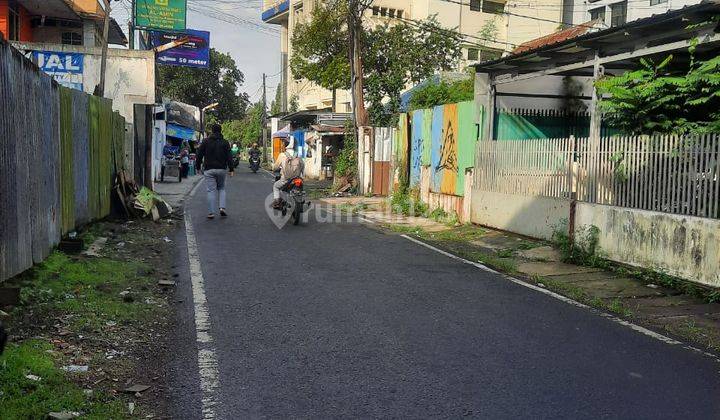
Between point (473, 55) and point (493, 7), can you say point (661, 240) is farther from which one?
point (493, 7)

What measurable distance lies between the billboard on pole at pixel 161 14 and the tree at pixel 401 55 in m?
8.49

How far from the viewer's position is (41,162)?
26.5 ft

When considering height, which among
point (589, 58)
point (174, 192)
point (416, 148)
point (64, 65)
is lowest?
point (174, 192)

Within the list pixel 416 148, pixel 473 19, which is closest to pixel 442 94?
pixel 416 148

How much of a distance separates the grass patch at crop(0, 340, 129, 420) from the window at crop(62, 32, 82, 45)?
29.2m

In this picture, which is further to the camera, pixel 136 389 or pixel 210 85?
pixel 210 85

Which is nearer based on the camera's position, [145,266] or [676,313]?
[676,313]

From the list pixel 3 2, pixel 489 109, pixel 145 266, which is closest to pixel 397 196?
pixel 489 109

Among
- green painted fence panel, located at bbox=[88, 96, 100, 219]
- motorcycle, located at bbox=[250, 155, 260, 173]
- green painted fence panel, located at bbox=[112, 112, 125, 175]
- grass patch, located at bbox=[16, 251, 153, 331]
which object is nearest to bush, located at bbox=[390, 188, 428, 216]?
green painted fence panel, located at bbox=[112, 112, 125, 175]

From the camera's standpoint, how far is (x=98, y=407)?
4.04 meters

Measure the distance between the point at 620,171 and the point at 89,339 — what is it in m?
7.53

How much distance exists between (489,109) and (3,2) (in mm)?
20002

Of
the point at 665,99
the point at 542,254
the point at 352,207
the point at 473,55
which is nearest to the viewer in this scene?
the point at 665,99

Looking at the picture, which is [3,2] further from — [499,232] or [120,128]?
[499,232]
